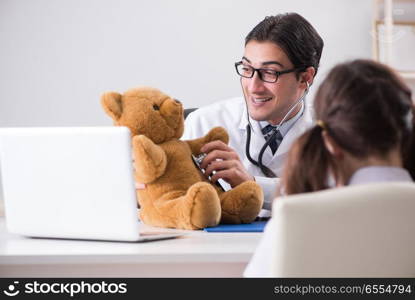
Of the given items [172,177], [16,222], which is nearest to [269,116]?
[172,177]

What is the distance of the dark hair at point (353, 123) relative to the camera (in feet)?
3.58

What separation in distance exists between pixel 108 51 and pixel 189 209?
2626mm

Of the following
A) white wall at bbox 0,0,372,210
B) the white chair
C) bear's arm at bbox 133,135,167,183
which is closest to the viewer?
the white chair

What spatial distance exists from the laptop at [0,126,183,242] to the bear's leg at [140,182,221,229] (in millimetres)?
60

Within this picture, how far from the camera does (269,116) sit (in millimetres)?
2393

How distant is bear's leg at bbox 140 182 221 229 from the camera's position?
5.18 ft

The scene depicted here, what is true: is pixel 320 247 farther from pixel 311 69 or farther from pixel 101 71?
pixel 101 71

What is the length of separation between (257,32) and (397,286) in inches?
53.5

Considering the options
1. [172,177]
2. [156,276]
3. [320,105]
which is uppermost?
[320,105]

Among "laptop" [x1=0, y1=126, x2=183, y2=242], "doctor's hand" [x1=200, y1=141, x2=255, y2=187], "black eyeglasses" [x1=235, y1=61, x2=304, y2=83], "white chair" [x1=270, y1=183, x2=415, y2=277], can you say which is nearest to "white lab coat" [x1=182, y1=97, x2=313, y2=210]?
"black eyeglasses" [x1=235, y1=61, x2=304, y2=83]

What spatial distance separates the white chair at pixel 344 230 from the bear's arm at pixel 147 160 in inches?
24.6

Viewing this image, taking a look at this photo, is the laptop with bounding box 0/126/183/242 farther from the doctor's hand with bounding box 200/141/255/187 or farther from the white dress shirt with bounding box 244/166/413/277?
the white dress shirt with bounding box 244/166/413/277

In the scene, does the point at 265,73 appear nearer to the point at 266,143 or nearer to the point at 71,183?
the point at 266,143

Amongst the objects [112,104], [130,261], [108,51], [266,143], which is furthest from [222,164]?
[108,51]
